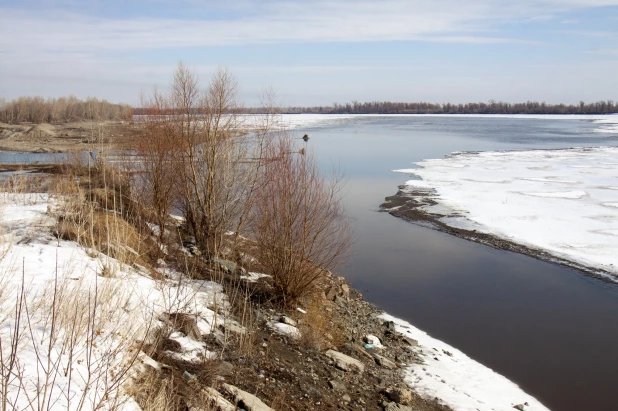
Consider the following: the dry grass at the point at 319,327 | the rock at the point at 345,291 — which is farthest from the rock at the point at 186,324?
the rock at the point at 345,291

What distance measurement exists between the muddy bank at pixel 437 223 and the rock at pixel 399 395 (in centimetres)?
699

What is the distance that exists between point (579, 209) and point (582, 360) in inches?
393

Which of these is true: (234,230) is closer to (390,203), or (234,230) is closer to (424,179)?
(390,203)

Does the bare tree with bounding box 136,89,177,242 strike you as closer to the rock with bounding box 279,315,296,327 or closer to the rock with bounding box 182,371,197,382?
the rock with bounding box 279,315,296,327

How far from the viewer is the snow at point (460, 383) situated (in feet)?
22.3

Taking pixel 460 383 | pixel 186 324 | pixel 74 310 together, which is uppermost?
pixel 74 310

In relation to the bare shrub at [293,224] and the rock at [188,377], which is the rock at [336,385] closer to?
the rock at [188,377]

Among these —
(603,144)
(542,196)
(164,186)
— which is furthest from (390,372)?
(603,144)

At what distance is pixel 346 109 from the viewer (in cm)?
13925

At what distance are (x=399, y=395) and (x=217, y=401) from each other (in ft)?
8.45

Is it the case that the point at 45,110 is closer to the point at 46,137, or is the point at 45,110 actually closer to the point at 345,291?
the point at 46,137

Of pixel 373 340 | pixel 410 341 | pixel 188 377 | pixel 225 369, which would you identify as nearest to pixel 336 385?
pixel 225 369

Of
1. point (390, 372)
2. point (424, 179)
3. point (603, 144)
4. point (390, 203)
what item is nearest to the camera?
point (390, 372)

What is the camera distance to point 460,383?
723 centimetres
